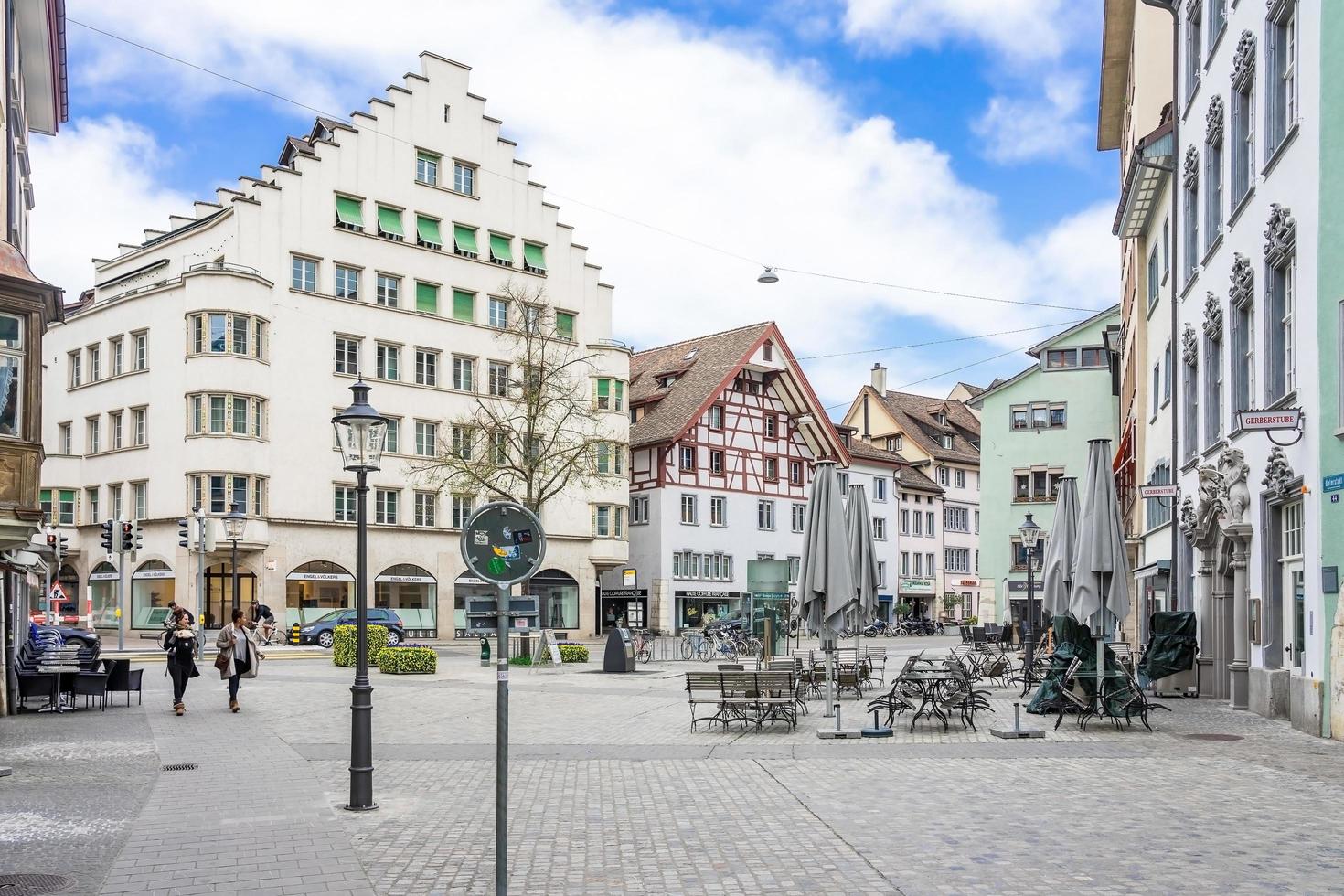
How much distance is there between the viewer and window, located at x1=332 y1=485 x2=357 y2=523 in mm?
51719

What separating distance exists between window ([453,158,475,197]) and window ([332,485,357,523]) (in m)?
13.2

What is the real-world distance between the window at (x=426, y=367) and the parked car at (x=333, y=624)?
10.3 metres

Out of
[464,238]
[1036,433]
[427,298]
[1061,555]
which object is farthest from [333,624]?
[1061,555]

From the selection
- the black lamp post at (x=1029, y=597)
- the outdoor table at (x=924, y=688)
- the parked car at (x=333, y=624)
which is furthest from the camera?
the parked car at (x=333, y=624)

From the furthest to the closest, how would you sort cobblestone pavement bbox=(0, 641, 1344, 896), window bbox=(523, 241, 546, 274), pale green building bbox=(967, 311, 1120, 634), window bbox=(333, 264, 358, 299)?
window bbox=(523, 241, 546, 274)
pale green building bbox=(967, 311, 1120, 634)
window bbox=(333, 264, 358, 299)
cobblestone pavement bbox=(0, 641, 1344, 896)

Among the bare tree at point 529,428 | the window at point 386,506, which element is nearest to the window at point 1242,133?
the bare tree at point 529,428

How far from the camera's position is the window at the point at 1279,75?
1877cm

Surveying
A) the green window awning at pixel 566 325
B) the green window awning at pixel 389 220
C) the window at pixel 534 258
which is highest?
the green window awning at pixel 389 220

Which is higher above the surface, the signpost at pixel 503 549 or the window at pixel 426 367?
the window at pixel 426 367

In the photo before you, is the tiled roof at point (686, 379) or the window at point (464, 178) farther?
the tiled roof at point (686, 379)

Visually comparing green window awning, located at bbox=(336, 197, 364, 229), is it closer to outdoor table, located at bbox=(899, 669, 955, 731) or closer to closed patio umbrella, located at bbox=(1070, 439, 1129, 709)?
outdoor table, located at bbox=(899, 669, 955, 731)

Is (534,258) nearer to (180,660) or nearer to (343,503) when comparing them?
(343,503)

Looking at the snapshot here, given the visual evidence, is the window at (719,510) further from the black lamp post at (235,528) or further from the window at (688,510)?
the black lamp post at (235,528)

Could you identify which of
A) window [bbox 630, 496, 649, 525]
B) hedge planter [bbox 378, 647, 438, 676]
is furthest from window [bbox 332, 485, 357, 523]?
hedge planter [bbox 378, 647, 438, 676]
